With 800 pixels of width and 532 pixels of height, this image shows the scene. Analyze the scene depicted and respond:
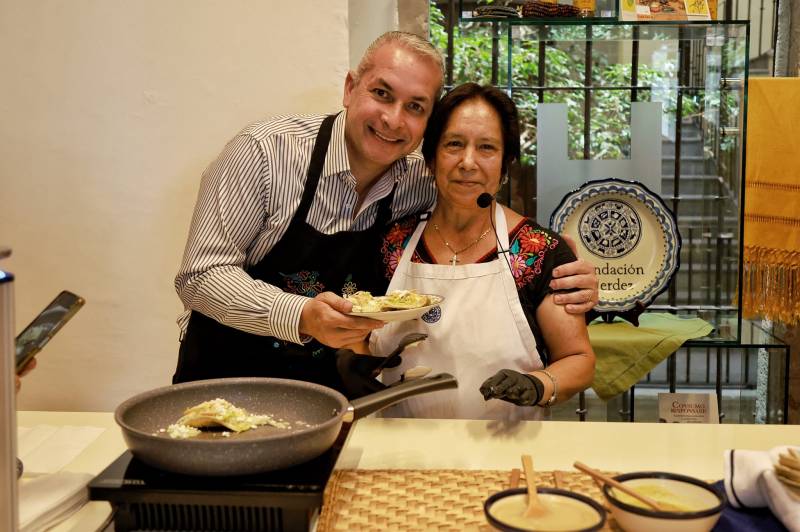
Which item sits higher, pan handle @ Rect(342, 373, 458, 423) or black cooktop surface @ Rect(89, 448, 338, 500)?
pan handle @ Rect(342, 373, 458, 423)

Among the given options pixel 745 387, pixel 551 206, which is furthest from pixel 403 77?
pixel 745 387

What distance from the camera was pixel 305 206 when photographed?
224 centimetres

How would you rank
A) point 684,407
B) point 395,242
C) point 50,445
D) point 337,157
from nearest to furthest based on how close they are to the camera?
point 50,445, point 337,157, point 395,242, point 684,407

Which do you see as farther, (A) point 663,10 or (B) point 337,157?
(A) point 663,10

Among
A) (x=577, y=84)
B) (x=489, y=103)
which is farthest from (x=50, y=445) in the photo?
(x=577, y=84)

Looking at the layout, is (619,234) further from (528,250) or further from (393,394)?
(393,394)

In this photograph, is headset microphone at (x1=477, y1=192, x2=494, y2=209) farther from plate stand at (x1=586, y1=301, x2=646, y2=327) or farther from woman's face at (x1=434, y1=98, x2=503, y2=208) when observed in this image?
plate stand at (x1=586, y1=301, x2=646, y2=327)

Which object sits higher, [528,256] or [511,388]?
[528,256]

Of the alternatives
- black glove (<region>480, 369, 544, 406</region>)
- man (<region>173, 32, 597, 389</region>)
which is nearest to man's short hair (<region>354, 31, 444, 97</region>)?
man (<region>173, 32, 597, 389</region>)

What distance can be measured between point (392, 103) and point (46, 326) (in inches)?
52.7

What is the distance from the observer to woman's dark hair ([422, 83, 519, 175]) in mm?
2285

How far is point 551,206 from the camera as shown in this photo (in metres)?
2.82

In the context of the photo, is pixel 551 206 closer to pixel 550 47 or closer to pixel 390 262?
pixel 550 47

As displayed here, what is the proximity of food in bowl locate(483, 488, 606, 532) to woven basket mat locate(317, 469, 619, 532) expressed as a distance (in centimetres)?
9
